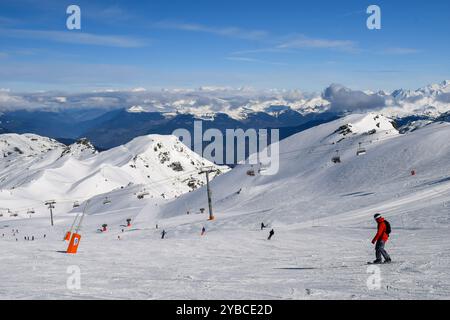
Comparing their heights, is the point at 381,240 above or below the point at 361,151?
below

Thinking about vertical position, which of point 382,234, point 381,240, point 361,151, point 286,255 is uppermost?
point 361,151

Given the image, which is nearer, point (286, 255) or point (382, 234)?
point (382, 234)

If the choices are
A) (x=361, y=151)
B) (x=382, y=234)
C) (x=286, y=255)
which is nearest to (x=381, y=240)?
(x=382, y=234)

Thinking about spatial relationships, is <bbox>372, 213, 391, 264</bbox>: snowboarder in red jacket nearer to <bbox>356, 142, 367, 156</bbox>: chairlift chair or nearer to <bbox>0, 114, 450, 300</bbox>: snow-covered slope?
<bbox>0, 114, 450, 300</bbox>: snow-covered slope

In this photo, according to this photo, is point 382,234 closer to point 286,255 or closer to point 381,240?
point 381,240

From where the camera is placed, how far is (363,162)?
84.2 m

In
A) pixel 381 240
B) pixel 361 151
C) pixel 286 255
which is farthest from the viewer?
pixel 361 151

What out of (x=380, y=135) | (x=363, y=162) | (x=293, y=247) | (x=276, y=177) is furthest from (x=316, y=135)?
(x=293, y=247)

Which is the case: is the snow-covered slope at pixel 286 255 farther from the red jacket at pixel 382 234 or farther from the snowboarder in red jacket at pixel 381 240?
the red jacket at pixel 382 234

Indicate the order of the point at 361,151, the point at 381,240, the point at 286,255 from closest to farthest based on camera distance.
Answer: the point at 381,240
the point at 286,255
the point at 361,151

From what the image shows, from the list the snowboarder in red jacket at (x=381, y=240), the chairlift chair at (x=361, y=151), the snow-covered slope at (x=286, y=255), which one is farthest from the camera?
the chairlift chair at (x=361, y=151)

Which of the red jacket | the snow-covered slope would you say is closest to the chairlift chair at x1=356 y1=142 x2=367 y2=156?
the snow-covered slope

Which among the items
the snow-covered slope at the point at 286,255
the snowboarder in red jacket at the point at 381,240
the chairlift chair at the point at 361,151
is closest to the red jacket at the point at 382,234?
the snowboarder in red jacket at the point at 381,240
